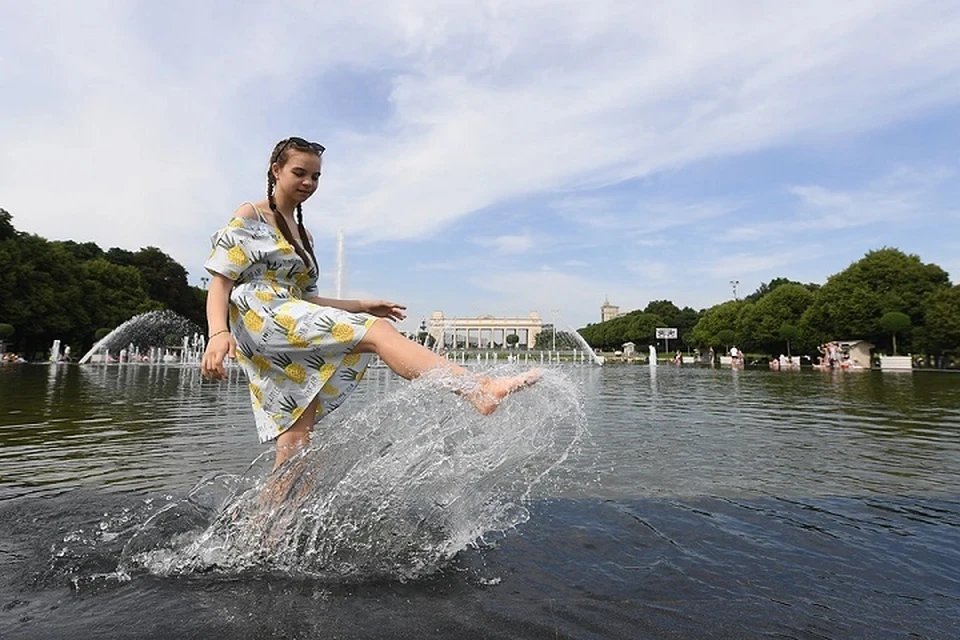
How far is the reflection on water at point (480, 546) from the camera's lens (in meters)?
2.43

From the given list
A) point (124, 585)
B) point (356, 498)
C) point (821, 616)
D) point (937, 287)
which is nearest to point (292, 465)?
point (356, 498)

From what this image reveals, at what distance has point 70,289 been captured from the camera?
4706 centimetres

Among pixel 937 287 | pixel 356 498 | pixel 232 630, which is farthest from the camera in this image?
pixel 937 287

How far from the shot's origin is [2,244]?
41188 mm

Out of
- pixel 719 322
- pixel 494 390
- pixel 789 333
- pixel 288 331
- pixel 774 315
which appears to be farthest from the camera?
pixel 719 322

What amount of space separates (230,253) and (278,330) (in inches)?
18.2

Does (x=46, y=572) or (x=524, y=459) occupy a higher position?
(x=524, y=459)

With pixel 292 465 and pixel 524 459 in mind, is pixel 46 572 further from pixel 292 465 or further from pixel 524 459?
pixel 524 459

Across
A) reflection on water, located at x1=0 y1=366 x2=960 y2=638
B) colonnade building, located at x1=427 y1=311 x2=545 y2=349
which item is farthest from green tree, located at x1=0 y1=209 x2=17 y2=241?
colonnade building, located at x1=427 y1=311 x2=545 y2=349

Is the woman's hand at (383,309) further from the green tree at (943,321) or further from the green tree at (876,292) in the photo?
the green tree at (876,292)

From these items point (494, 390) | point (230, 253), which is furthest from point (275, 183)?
point (494, 390)

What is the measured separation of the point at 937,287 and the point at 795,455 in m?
50.5

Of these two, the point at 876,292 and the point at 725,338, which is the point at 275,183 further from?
the point at 725,338

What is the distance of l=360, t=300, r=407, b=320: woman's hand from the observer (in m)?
3.70
